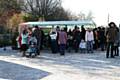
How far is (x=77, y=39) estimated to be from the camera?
86.9 ft

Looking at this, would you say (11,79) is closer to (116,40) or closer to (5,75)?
(5,75)

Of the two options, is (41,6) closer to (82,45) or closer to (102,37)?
(102,37)

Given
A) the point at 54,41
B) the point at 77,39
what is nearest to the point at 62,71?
the point at 54,41

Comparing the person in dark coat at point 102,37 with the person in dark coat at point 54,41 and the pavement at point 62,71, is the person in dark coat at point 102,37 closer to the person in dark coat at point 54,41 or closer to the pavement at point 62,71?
the person in dark coat at point 54,41

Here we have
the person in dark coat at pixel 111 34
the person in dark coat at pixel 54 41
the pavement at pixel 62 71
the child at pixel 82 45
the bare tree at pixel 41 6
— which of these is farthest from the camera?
the bare tree at pixel 41 6

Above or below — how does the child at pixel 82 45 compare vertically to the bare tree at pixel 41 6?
below

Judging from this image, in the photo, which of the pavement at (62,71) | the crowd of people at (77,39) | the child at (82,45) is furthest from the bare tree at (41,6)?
the pavement at (62,71)

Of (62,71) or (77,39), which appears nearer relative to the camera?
(62,71)

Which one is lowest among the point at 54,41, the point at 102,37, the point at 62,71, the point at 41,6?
the point at 62,71

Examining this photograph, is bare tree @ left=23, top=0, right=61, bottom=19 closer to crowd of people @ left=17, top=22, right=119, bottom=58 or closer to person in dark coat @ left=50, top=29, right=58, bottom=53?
crowd of people @ left=17, top=22, right=119, bottom=58

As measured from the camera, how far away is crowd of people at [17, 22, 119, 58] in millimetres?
21719

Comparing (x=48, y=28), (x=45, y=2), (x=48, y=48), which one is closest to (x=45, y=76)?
(x=48, y=48)

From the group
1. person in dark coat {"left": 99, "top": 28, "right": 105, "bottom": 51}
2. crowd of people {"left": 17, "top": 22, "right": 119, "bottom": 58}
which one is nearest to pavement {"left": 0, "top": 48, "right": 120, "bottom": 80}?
crowd of people {"left": 17, "top": 22, "right": 119, "bottom": 58}

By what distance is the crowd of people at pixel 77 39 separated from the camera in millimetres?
21719
